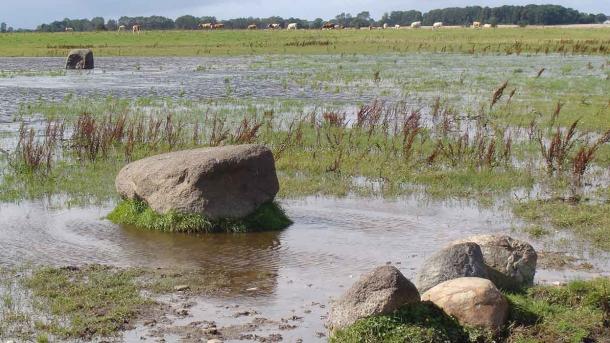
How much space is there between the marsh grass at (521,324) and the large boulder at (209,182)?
546 cm

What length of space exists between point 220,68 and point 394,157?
3259 centimetres

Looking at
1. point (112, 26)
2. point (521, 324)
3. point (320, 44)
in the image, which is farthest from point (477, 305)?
point (112, 26)

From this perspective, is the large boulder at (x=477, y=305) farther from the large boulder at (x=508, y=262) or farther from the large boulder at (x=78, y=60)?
the large boulder at (x=78, y=60)

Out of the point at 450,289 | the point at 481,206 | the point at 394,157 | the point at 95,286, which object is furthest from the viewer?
the point at 394,157

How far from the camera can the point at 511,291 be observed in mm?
9820

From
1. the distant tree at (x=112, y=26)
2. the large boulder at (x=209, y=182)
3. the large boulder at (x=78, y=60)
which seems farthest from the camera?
the distant tree at (x=112, y=26)

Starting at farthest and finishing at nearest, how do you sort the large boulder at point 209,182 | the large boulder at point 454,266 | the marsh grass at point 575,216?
the large boulder at point 209,182
the marsh grass at point 575,216
the large boulder at point 454,266

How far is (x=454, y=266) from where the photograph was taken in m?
9.42

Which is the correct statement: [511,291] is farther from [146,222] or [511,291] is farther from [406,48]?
[406,48]

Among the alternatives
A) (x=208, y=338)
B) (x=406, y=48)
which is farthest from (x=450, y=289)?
(x=406, y=48)

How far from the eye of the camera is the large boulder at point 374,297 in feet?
27.5

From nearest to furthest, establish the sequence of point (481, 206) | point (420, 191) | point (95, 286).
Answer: point (95, 286), point (481, 206), point (420, 191)

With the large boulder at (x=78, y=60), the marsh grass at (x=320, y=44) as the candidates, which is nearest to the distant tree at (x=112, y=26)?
the marsh grass at (x=320, y=44)

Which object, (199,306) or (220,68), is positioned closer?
(199,306)
